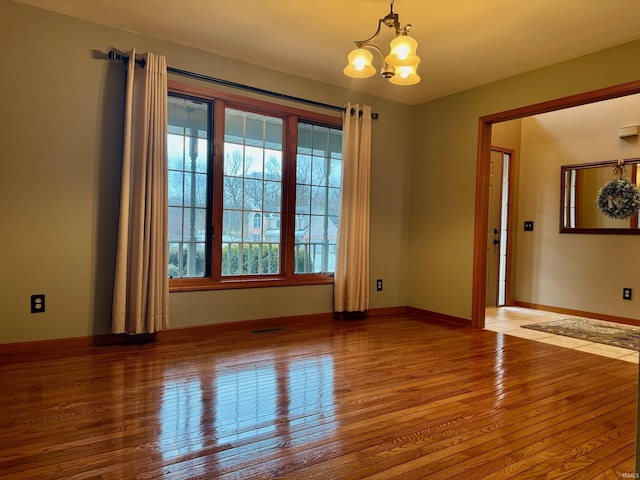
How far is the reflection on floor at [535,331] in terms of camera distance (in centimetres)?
359

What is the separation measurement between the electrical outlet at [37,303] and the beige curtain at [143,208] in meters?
0.50

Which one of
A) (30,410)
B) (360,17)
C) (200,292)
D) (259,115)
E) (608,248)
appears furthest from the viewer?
(608,248)

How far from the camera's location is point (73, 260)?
3299 millimetres

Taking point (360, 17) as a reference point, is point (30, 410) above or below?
below

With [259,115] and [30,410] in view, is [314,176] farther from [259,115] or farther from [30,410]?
[30,410]

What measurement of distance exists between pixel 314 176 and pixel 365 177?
56 centimetres

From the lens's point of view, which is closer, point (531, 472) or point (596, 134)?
point (531, 472)

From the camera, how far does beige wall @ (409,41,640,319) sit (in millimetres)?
4172

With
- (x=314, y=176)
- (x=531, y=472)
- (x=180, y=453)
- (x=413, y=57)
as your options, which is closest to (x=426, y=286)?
(x=314, y=176)

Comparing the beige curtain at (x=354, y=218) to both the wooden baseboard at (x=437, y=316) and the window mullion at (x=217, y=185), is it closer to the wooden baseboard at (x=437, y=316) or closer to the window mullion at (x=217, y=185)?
the wooden baseboard at (x=437, y=316)

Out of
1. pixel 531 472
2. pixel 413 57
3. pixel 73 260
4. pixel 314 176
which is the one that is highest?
pixel 413 57

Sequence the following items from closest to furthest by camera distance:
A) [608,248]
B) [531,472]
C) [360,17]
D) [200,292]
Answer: [531,472] → [360,17] → [200,292] → [608,248]

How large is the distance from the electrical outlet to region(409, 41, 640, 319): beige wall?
3.80m

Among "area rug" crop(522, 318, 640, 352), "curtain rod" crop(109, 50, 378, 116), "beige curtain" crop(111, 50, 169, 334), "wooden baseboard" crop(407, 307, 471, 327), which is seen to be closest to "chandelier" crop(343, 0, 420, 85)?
"curtain rod" crop(109, 50, 378, 116)
